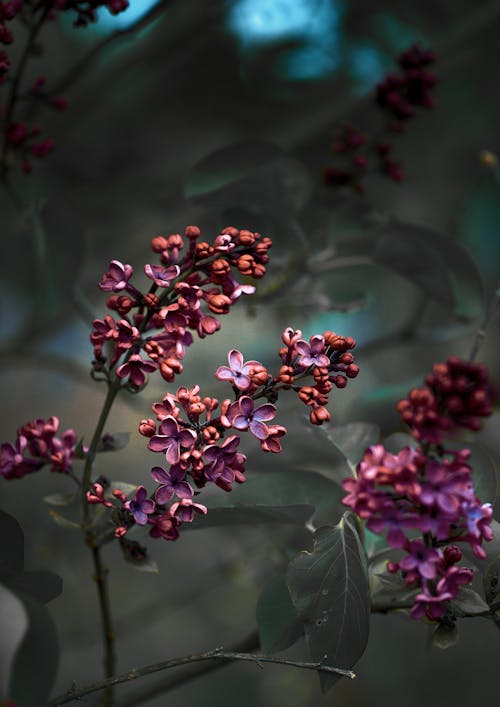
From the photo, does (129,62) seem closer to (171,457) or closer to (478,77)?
(478,77)

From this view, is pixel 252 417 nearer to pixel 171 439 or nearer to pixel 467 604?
pixel 171 439

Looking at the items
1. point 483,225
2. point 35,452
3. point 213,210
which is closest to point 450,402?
point 35,452

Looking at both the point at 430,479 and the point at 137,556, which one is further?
the point at 137,556

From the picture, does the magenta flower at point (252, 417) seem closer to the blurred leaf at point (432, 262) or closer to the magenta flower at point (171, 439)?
the magenta flower at point (171, 439)

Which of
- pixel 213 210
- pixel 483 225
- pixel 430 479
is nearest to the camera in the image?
pixel 430 479

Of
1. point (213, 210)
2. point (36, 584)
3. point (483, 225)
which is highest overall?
point (36, 584)

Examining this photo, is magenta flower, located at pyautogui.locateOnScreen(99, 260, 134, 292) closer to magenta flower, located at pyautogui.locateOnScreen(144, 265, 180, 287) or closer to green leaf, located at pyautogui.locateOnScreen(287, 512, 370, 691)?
magenta flower, located at pyautogui.locateOnScreen(144, 265, 180, 287)

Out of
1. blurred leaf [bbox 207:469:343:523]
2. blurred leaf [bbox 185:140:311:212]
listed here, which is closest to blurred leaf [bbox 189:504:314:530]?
blurred leaf [bbox 207:469:343:523]

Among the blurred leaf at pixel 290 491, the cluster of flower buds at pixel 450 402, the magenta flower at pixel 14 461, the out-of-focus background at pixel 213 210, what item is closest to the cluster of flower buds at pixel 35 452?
the magenta flower at pixel 14 461
